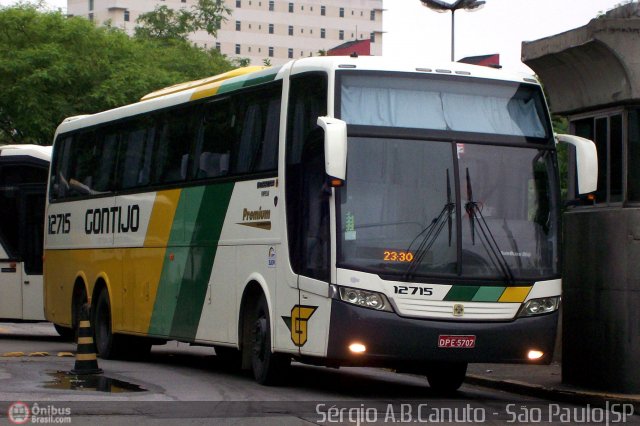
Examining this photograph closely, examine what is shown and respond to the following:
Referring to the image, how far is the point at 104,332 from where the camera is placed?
68.5ft

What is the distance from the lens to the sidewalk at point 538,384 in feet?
47.8

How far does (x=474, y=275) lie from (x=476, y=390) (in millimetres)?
3343

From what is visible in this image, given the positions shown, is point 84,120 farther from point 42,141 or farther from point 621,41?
point 42,141

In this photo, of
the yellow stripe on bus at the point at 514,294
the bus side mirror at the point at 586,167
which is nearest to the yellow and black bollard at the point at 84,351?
the yellow stripe on bus at the point at 514,294

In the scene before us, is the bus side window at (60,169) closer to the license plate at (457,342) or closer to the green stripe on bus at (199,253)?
the green stripe on bus at (199,253)

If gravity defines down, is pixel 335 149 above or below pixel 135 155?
below

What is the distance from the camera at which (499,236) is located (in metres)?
14.0

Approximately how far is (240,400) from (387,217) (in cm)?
236

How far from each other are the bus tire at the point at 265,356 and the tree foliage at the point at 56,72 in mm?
33244

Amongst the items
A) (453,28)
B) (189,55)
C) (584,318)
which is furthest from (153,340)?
(189,55)

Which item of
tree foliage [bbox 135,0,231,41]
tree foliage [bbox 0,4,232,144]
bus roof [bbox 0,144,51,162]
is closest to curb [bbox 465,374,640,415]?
bus roof [bbox 0,144,51,162]

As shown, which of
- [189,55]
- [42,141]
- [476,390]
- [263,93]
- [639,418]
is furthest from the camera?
[189,55]

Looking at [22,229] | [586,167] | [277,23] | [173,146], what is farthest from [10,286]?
[277,23]

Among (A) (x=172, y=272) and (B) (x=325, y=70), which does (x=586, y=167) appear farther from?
(A) (x=172, y=272)
